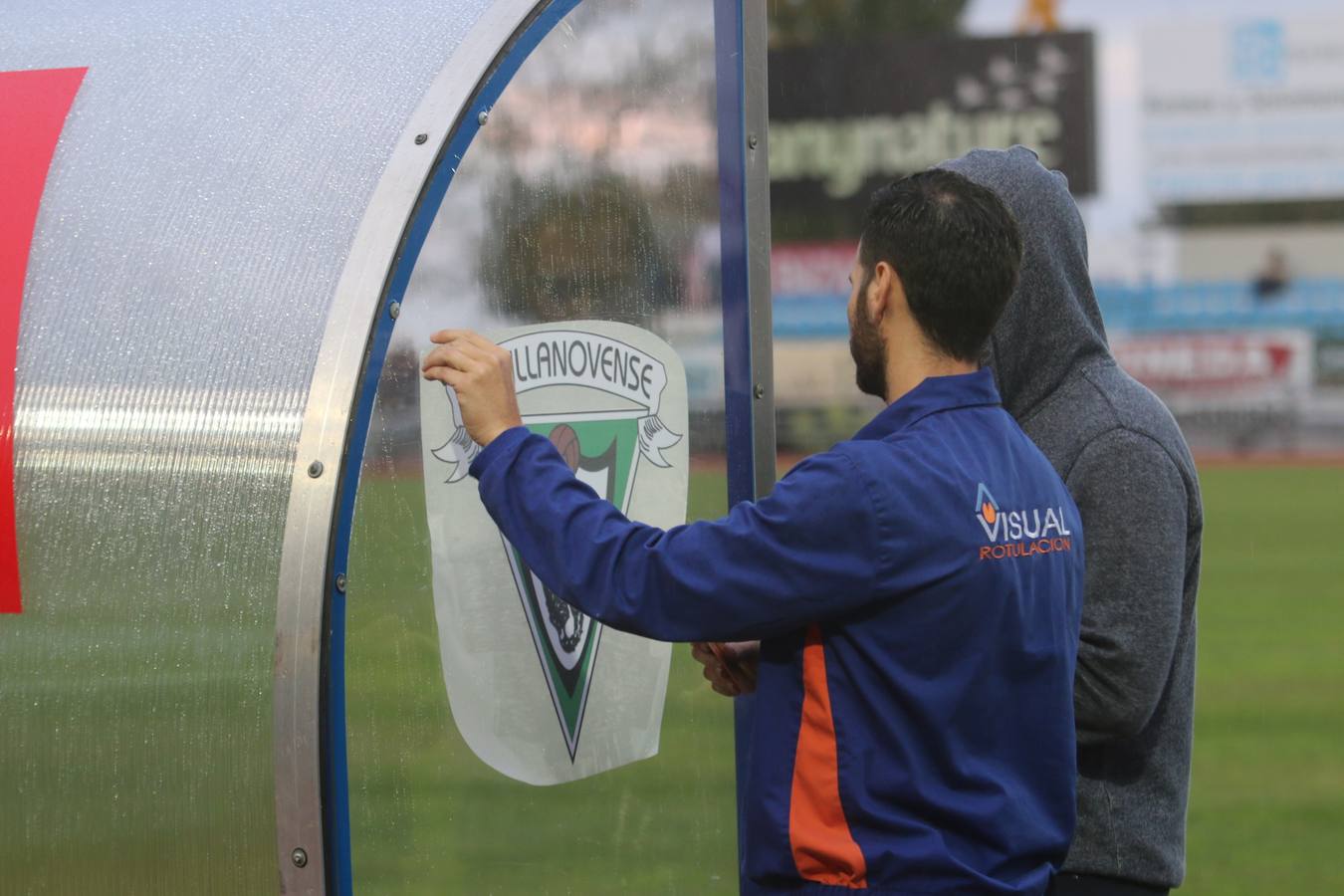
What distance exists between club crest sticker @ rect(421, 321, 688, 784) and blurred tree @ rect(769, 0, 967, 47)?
36.2 metres

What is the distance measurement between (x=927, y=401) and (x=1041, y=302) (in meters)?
0.62

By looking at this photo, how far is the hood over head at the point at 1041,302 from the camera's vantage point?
8.42 ft

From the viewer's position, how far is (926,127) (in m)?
33.1

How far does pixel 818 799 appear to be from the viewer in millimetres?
1962

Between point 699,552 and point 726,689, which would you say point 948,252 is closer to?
point 699,552

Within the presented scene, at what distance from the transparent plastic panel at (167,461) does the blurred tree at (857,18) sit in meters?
36.6

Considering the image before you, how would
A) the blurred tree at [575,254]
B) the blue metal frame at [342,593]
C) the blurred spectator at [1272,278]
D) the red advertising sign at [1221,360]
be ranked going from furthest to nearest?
1. the blurred spectator at [1272,278]
2. the red advertising sign at [1221,360]
3. the blurred tree at [575,254]
4. the blue metal frame at [342,593]

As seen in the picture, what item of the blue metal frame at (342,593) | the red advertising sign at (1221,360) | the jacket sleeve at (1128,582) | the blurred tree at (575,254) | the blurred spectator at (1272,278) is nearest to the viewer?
the blue metal frame at (342,593)

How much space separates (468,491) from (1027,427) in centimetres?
93

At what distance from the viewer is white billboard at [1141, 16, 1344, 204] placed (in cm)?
3481

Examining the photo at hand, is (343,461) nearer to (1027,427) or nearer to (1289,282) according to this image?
(1027,427)

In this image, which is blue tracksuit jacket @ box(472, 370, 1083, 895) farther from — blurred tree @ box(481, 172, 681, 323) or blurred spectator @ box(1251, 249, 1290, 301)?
blurred spectator @ box(1251, 249, 1290, 301)

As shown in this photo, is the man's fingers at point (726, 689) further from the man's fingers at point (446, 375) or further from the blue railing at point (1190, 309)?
the blue railing at point (1190, 309)

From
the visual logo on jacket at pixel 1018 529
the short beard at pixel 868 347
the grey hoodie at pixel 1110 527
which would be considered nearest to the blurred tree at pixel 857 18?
the grey hoodie at pixel 1110 527
